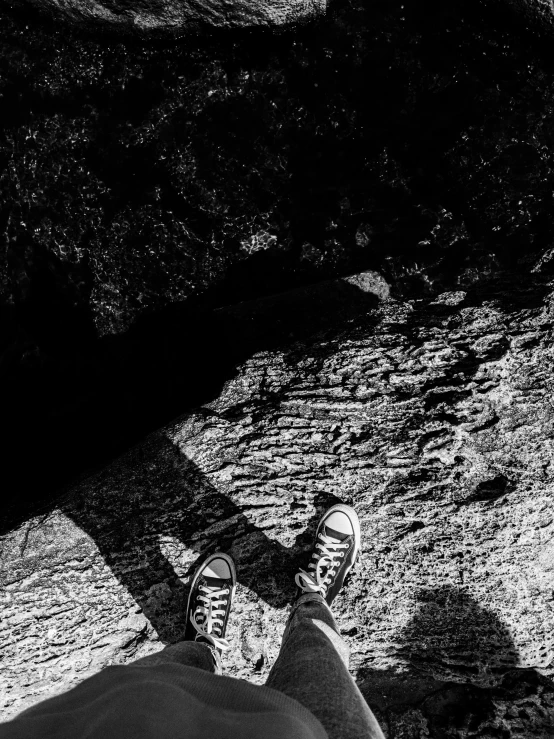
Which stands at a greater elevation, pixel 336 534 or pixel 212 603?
pixel 336 534

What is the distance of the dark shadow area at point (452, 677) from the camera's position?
5.15 ft

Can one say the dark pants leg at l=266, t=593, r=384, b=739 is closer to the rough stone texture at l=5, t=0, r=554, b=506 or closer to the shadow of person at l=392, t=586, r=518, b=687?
the shadow of person at l=392, t=586, r=518, b=687

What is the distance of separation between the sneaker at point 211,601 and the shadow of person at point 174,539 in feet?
0.17

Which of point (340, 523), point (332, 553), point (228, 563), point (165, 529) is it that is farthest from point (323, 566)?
point (165, 529)

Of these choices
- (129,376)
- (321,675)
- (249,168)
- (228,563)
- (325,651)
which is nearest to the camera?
(321,675)

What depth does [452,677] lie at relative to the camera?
163 cm

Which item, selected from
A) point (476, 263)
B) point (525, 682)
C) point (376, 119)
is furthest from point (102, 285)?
point (525, 682)

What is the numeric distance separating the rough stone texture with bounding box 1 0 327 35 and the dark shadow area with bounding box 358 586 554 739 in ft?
9.46

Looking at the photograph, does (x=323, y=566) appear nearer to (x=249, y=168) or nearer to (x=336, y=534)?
(x=336, y=534)

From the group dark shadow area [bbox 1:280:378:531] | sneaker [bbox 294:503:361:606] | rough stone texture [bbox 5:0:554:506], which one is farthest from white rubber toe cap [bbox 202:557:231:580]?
rough stone texture [bbox 5:0:554:506]

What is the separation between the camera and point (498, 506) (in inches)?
65.8

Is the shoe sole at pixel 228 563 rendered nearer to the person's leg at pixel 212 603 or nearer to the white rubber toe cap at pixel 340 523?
the person's leg at pixel 212 603

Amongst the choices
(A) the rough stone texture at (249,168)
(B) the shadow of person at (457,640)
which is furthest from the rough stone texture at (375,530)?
(A) the rough stone texture at (249,168)

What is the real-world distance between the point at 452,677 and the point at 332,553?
0.57 m
